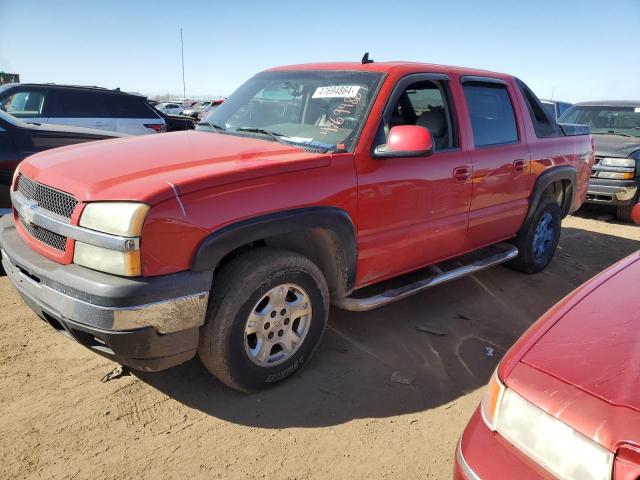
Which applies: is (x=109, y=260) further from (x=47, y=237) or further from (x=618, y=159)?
(x=618, y=159)

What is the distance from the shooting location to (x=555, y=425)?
1.48 m

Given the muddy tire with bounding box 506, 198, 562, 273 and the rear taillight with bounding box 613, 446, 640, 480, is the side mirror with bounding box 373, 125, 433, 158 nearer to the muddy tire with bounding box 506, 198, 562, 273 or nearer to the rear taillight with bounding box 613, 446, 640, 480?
the rear taillight with bounding box 613, 446, 640, 480

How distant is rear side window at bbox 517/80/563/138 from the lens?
15.2 ft

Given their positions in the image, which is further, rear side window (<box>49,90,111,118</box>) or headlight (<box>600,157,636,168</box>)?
rear side window (<box>49,90,111,118</box>)

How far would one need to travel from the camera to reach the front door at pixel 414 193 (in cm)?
313

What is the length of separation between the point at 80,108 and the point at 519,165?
711cm

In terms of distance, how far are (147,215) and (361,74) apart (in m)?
1.95

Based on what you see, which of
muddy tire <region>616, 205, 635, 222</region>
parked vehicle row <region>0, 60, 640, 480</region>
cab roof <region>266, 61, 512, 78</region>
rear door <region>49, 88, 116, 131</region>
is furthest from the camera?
muddy tire <region>616, 205, 635, 222</region>

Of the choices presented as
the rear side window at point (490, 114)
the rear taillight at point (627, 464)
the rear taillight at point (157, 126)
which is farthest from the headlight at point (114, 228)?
the rear taillight at point (157, 126)

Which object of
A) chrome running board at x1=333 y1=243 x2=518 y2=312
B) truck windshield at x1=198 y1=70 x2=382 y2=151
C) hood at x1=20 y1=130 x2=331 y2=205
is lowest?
chrome running board at x1=333 y1=243 x2=518 y2=312

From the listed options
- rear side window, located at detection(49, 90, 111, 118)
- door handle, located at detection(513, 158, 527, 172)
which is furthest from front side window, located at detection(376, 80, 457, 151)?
rear side window, located at detection(49, 90, 111, 118)

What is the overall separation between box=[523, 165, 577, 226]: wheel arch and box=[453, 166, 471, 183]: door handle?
1206 mm

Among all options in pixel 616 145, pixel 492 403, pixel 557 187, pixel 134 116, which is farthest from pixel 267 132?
pixel 616 145

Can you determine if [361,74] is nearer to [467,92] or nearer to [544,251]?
[467,92]
